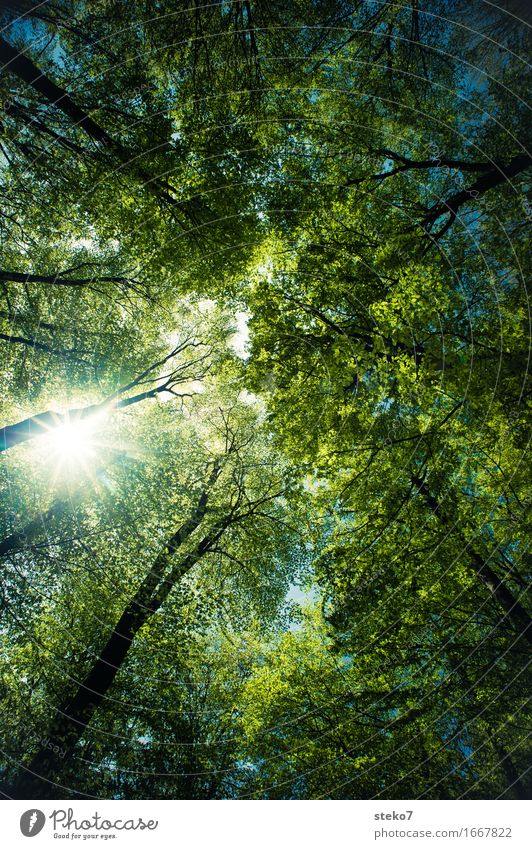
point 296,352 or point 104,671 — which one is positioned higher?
point 296,352

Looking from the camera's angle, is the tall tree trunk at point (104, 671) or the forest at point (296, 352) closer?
the forest at point (296, 352)

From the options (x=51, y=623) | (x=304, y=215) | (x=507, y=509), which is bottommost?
(x=507, y=509)

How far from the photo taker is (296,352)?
10.6 m

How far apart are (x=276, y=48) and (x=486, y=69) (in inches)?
169

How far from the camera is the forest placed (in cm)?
771

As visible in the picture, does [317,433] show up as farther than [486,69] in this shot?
Yes

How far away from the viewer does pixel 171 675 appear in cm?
1280

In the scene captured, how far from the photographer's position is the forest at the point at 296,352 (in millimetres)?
7707

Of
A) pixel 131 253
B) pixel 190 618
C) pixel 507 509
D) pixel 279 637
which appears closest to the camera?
pixel 507 509

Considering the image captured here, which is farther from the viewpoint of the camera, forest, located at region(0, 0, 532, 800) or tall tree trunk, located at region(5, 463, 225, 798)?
tall tree trunk, located at region(5, 463, 225, 798)

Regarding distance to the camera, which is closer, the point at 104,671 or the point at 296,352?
the point at 296,352

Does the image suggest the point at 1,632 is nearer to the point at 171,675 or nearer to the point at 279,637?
the point at 171,675
